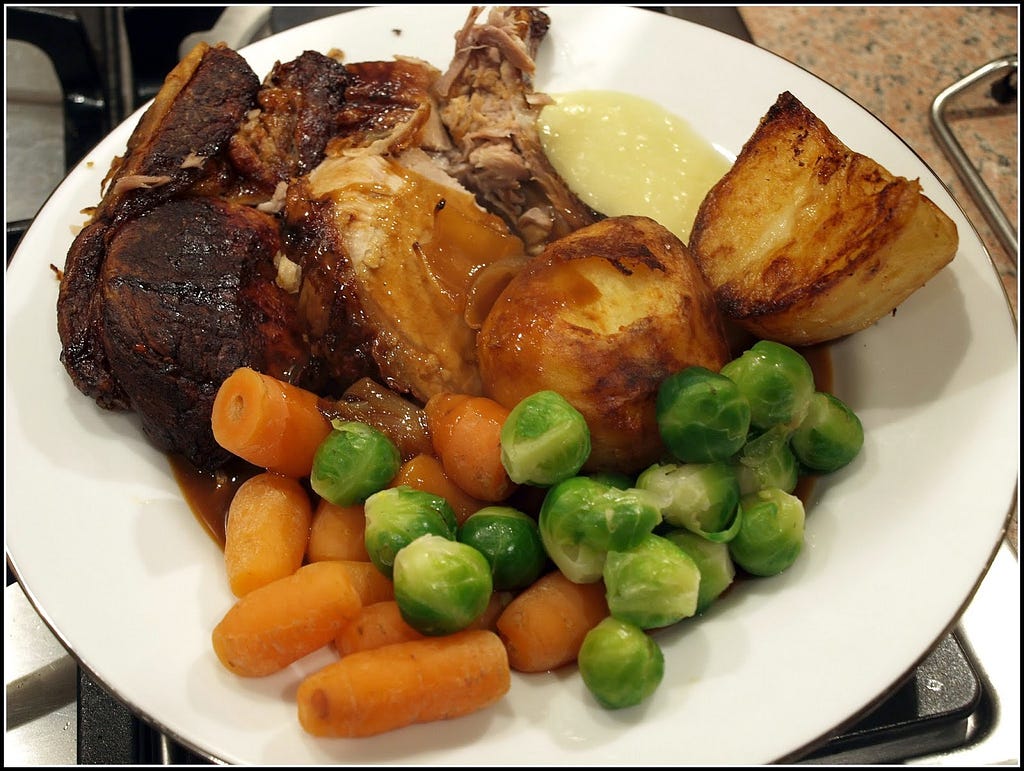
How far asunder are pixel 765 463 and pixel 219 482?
1.46 m

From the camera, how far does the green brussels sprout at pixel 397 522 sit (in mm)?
1815

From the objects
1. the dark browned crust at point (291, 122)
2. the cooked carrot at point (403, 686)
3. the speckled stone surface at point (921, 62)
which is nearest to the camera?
the cooked carrot at point (403, 686)

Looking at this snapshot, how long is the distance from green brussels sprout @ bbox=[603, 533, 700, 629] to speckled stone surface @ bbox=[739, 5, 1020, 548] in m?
2.27

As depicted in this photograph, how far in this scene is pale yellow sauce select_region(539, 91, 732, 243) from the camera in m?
2.81

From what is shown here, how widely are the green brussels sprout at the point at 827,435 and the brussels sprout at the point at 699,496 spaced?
0.28 metres

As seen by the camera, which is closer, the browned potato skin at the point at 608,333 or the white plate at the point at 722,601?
the white plate at the point at 722,601

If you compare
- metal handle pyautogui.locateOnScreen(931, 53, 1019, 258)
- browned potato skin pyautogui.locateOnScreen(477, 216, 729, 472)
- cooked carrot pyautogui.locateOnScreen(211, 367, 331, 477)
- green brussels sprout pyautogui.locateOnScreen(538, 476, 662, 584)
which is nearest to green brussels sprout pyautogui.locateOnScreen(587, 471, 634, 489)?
browned potato skin pyautogui.locateOnScreen(477, 216, 729, 472)

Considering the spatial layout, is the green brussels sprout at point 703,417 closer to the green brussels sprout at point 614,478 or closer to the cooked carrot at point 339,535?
the green brussels sprout at point 614,478

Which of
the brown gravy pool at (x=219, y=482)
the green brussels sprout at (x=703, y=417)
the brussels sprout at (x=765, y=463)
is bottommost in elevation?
the brown gravy pool at (x=219, y=482)

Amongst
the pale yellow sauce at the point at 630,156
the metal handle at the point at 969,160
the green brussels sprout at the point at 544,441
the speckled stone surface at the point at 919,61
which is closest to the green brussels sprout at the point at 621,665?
the green brussels sprout at the point at 544,441

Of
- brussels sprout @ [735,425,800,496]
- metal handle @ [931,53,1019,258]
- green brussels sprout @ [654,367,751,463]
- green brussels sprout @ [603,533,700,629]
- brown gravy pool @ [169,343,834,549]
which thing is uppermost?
metal handle @ [931,53,1019,258]

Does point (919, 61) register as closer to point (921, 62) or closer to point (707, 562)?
point (921, 62)

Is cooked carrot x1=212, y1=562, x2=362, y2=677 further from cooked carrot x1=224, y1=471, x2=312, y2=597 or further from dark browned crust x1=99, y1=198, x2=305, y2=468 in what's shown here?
dark browned crust x1=99, y1=198, x2=305, y2=468

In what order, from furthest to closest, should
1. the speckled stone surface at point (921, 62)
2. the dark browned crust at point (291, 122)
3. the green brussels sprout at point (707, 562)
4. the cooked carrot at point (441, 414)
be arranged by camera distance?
the speckled stone surface at point (921, 62) → the dark browned crust at point (291, 122) → the cooked carrot at point (441, 414) → the green brussels sprout at point (707, 562)
